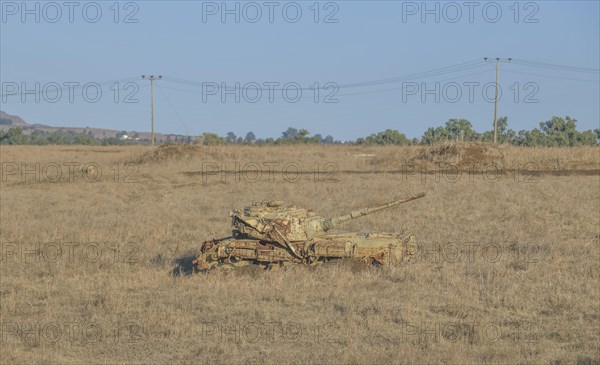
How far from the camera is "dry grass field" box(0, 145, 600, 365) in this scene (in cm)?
1230

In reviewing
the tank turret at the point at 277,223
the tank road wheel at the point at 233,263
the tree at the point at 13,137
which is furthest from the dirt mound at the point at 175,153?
the tree at the point at 13,137

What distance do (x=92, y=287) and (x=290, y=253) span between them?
4.27m

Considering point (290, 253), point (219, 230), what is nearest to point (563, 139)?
point (219, 230)

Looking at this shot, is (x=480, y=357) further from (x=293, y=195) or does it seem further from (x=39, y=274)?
(x=293, y=195)

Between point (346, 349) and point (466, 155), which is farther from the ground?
point (466, 155)

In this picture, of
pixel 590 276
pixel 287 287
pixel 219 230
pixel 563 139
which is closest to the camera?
pixel 287 287

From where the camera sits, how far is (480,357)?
37.7ft

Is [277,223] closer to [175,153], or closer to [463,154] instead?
[463,154]

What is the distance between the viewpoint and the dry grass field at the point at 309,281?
1230cm

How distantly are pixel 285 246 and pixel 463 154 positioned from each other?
27.4 metres

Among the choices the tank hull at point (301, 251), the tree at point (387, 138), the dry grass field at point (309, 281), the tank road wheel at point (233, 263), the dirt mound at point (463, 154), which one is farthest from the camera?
the tree at point (387, 138)

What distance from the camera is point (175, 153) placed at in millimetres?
49500

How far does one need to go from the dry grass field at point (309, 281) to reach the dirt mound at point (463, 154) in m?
5.24

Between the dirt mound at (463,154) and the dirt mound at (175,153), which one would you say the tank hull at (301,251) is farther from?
the dirt mound at (175,153)
